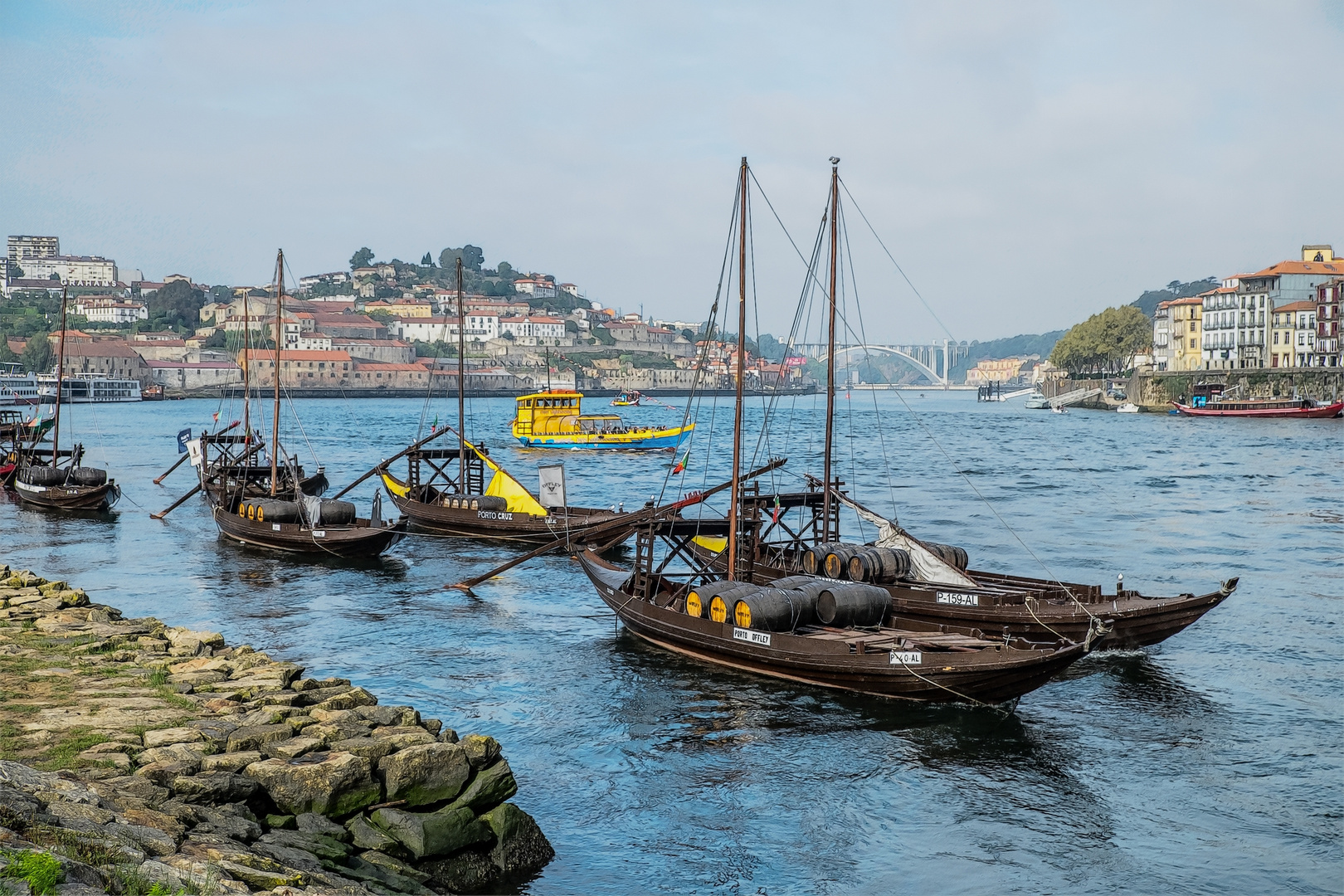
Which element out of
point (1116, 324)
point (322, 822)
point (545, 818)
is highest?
point (1116, 324)

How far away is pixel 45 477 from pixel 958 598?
155 ft

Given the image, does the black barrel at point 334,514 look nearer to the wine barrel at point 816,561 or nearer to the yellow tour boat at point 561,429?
the wine barrel at point 816,561

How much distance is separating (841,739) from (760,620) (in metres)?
3.38

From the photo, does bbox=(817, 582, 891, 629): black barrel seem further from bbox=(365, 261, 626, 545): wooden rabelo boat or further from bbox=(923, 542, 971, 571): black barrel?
bbox=(365, 261, 626, 545): wooden rabelo boat

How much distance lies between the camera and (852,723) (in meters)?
21.0

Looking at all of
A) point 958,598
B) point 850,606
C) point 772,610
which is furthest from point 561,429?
point 772,610

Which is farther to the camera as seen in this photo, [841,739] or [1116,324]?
[1116,324]

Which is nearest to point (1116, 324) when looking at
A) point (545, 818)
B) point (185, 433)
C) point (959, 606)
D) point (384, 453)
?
point (384, 453)

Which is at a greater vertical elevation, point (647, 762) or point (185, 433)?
point (185, 433)

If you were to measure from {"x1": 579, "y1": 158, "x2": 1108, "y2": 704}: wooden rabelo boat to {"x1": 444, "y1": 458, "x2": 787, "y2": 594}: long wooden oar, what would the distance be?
560 millimetres

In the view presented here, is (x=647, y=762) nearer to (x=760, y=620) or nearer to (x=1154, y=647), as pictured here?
(x=760, y=620)

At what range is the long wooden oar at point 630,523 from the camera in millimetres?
27875

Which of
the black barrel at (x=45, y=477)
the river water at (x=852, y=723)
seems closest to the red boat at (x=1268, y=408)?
the river water at (x=852, y=723)

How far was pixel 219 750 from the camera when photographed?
13.9 meters
